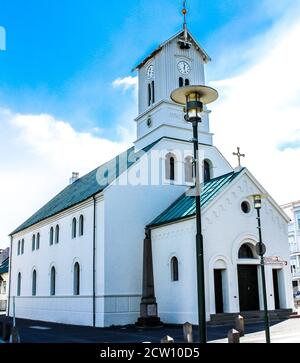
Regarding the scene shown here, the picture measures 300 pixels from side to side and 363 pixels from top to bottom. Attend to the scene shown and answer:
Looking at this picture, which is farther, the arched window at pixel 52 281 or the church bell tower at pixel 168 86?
the arched window at pixel 52 281

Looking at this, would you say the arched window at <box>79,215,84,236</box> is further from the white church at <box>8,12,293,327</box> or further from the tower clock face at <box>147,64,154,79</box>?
the tower clock face at <box>147,64,154,79</box>

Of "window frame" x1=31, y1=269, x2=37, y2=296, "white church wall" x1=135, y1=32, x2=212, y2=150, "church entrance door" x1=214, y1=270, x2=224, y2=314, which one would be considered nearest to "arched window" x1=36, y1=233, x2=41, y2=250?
"window frame" x1=31, y1=269, x2=37, y2=296

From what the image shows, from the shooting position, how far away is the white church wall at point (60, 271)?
25.7 meters

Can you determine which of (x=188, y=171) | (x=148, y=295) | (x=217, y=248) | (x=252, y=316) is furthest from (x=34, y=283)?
(x=252, y=316)

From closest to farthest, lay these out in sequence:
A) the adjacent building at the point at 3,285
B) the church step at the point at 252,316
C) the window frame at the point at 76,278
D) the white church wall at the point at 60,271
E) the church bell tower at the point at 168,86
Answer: the church step at the point at 252,316, the white church wall at the point at 60,271, the window frame at the point at 76,278, the church bell tower at the point at 168,86, the adjacent building at the point at 3,285

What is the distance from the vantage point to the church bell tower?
27938mm

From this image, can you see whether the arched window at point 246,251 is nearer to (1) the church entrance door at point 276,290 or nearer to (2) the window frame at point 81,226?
(1) the church entrance door at point 276,290

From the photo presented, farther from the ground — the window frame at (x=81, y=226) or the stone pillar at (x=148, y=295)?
the window frame at (x=81, y=226)

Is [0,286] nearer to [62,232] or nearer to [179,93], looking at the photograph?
[62,232]

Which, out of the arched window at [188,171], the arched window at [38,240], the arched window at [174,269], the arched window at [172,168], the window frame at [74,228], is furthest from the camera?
the arched window at [38,240]

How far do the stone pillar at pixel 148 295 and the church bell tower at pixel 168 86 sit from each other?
7659 millimetres

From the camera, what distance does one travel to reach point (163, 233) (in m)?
23.8

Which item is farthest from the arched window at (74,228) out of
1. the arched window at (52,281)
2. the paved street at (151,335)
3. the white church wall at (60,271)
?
the paved street at (151,335)
